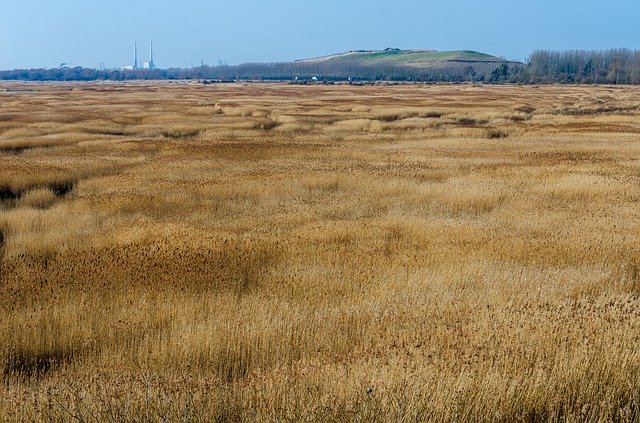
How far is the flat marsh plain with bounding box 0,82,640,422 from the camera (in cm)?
680

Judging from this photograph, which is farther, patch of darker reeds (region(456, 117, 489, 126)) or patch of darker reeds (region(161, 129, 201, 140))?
→ patch of darker reeds (region(456, 117, 489, 126))

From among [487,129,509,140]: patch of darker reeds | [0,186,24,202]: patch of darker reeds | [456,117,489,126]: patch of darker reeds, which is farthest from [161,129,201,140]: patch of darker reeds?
[456,117,489,126]: patch of darker reeds

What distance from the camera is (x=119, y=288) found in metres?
11.8

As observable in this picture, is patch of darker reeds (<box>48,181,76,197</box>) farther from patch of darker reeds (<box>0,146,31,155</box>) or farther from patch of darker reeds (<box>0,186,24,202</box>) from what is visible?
patch of darker reeds (<box>0,146,31,155</box>)

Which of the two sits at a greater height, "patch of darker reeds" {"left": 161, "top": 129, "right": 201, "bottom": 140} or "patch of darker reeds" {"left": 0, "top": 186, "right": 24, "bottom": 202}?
"patch of darker reeds" {"left": 161, "top": 129, "right": 201, "bottom": 140}

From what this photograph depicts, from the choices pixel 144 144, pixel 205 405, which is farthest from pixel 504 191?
pixel 144 144

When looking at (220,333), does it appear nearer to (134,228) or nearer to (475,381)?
(475,381)

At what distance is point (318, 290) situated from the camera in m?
11.8

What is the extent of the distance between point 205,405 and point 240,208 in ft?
45.2

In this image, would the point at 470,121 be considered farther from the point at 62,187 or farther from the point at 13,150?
the point at 62,187

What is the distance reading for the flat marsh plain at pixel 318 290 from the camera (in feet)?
22.3

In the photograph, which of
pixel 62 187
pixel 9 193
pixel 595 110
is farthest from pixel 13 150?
pixel 595 110

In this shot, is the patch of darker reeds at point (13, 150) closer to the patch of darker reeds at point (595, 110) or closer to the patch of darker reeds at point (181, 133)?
the patch of darker reeds at point (181, 133)

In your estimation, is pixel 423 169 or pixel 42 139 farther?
pixel 42 139
